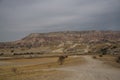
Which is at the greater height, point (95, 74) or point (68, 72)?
point (95, 74)

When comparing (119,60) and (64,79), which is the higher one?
(64,79)

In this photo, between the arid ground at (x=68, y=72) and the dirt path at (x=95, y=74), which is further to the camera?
the arid ground at (x=68, y=72)

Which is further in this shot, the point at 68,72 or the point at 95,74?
the point at 68,72

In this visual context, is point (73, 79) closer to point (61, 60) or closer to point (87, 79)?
point (87, 79)

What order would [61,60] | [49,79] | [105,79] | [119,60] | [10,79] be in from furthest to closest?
[61,60]
[119,60]
[10,79]
[49,79]
[105,79]

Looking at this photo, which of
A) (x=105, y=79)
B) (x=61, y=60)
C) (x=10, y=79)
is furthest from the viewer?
(x=61, y=60)

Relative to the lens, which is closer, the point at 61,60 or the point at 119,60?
the point at 119,60

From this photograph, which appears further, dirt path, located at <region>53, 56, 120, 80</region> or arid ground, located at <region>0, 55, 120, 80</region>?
arid ground, located at <region>0, 55, 120, 80</region>

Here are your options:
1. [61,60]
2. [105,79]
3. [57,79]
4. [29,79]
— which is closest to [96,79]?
[105,79]

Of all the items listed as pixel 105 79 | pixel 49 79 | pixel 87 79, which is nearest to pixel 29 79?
pixel 49 79

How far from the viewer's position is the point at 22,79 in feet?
81.2

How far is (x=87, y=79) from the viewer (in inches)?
886

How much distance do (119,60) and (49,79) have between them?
28.3 metres

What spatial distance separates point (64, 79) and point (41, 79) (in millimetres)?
2795
